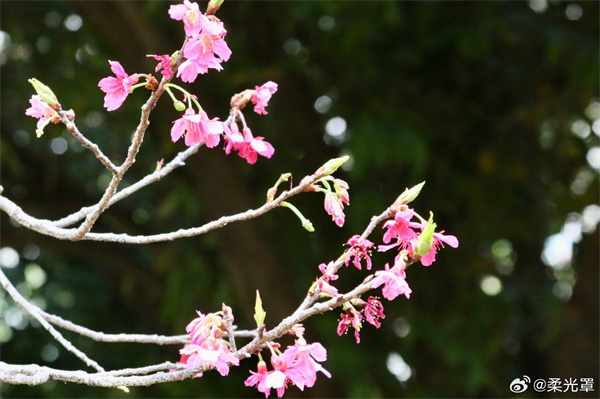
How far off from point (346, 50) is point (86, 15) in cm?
140

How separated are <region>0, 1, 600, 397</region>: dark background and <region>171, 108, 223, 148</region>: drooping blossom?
2.02 m

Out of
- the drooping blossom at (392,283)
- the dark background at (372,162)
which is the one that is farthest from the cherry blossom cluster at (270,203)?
the dark background at (372,162)

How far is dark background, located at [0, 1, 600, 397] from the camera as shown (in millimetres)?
3322

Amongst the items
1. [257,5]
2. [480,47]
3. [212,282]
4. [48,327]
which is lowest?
[48,327]

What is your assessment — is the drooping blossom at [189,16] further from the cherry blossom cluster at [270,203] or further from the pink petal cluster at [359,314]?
the pink petal cluster at [359,314]

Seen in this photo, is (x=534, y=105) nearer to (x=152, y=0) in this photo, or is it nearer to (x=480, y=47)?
(x=480, y=47)

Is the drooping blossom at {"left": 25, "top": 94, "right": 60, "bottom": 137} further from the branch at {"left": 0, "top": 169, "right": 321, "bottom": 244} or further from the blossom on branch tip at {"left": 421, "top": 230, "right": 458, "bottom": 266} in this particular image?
the blossom on branch tip at {"left": 421, "top": 230, "right": 458, "bottom": 266}

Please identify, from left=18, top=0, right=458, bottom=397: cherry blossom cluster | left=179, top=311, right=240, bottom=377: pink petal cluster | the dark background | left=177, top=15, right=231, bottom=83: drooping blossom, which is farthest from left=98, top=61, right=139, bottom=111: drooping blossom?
the dark background

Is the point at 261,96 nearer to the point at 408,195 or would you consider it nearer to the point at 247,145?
the point at 247,145

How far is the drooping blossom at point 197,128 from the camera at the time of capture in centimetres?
104

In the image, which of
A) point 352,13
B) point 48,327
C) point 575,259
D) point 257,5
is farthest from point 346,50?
point 48,327

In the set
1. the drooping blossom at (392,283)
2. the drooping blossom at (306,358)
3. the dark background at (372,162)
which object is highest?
the dark background at (372,162)

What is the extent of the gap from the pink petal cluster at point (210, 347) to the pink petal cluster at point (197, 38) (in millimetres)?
306

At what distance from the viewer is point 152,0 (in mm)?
2855
